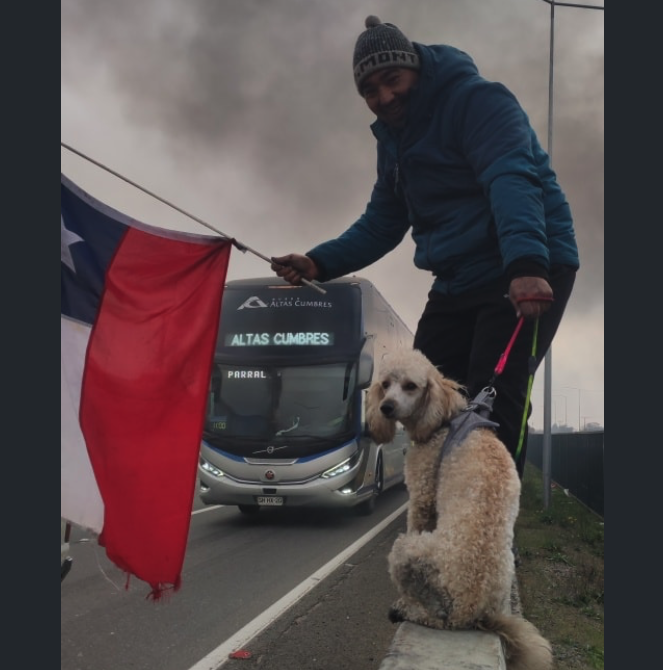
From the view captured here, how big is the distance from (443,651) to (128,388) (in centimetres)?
138

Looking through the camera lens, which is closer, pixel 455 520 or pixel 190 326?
pixel 455 520

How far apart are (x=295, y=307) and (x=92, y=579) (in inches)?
236

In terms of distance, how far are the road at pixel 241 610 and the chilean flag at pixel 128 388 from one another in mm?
138

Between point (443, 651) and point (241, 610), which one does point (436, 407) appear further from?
point (241, 610)

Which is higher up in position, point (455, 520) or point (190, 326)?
point (190, 326)

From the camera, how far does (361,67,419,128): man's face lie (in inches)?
125

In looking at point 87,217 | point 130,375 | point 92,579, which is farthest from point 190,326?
point 92,579

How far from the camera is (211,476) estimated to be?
10.8 meters

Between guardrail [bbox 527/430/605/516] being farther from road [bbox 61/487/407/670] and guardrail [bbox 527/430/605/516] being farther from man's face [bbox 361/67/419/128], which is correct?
man's face [bbox 361/67/419/128]

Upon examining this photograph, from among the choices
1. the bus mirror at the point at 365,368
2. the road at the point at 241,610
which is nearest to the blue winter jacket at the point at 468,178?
the road at the point at 241,610

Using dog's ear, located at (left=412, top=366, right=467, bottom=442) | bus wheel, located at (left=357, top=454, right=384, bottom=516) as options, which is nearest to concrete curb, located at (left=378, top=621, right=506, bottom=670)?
dog's ear, located at (left=412, top=366, right=467, bottom=442)

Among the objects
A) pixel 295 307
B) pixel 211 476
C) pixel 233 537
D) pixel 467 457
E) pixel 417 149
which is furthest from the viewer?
pixel 295 307

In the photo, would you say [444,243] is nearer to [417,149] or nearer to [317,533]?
[417,149]

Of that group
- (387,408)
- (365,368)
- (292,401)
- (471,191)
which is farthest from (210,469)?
(471,191)
